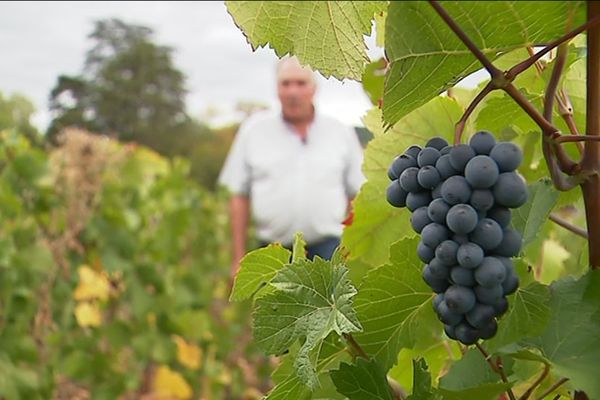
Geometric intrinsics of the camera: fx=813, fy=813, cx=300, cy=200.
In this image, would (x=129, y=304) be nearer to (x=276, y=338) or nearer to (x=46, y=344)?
(x=46, y=344)

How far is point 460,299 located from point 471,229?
6cm

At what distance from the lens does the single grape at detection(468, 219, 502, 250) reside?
621mm

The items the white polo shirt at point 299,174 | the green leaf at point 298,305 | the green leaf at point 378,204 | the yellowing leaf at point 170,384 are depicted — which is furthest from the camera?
the yellowing leaf at point 170,384

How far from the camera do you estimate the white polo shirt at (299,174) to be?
4.18m

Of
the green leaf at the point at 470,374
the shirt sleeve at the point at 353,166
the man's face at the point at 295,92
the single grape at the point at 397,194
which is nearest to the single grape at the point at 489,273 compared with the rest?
the single grape at the point at 397,194

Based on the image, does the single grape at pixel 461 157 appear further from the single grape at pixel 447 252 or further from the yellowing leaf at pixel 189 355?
the yellowing leaf at pixel 189 355

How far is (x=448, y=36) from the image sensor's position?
645 millimetres

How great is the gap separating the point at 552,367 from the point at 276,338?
10.0 inches

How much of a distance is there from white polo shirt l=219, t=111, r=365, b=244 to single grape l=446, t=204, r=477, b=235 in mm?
3481

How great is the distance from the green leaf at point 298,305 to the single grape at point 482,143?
0.53 feet

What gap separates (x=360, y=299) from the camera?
2.72 feet

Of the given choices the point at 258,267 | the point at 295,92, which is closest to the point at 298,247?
the point at 258,267

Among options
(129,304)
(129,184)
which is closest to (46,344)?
(129,304)

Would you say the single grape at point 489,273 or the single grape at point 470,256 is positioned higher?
the single grape at point 470,256
